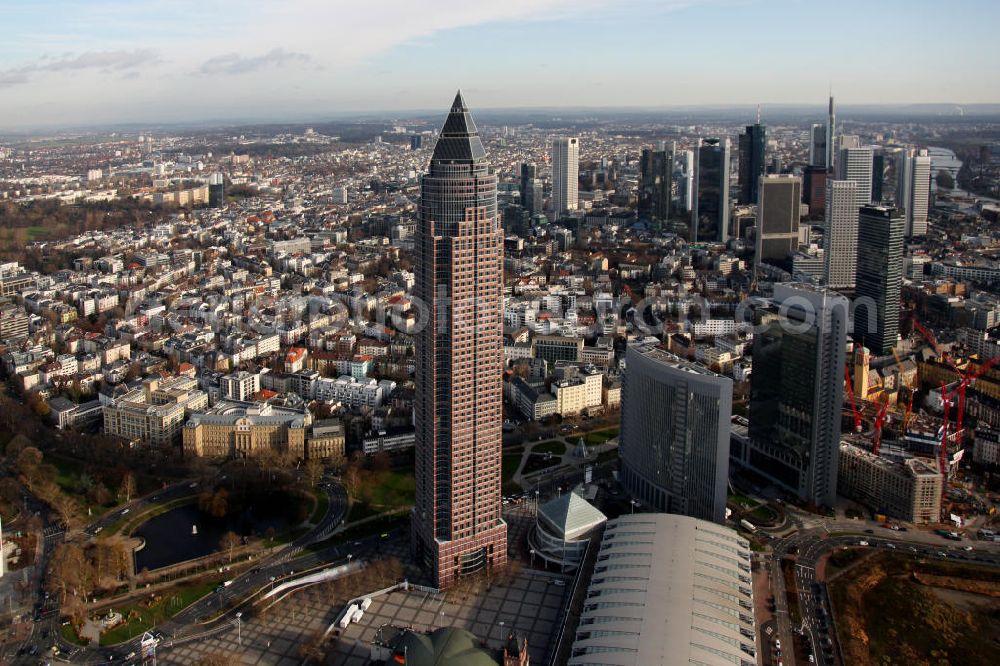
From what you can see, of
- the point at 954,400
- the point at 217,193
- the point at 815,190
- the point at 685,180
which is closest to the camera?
the point at 954,400

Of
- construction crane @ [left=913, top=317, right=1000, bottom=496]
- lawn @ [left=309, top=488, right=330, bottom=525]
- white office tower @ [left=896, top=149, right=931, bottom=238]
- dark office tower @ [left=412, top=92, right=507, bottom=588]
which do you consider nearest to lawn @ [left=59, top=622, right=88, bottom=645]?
lawn @ [left=309, top=488, right=330, bottom=525]

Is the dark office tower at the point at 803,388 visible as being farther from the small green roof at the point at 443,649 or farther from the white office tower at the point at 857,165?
the white office tower at the point at 857,165

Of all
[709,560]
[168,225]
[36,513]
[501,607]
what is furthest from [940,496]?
[168,225]

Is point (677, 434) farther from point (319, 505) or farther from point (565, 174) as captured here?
point (565, 174)

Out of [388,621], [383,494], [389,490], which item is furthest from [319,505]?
[388,621]

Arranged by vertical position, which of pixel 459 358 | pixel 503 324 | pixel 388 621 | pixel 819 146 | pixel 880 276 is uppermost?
pixel 819 146

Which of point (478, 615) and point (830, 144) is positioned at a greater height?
point (830, 144)

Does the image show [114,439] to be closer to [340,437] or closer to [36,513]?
[36,513]

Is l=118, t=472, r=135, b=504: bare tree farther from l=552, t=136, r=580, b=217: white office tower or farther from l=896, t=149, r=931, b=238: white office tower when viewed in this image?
l=896, t=149, r=931, b=238: white office tower
